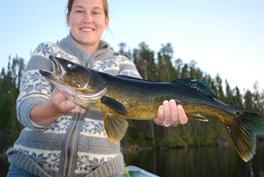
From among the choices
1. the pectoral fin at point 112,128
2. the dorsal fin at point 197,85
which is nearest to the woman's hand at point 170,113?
the dorsal fin at point 197,85

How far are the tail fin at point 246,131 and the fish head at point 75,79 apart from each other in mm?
1431

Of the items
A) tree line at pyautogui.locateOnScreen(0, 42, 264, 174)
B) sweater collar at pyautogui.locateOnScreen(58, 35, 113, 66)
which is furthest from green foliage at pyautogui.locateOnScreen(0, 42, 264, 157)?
sweater collar at pyautogui.locateOnScreen(58, 35, 113, 66)

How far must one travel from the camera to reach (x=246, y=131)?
3.58m

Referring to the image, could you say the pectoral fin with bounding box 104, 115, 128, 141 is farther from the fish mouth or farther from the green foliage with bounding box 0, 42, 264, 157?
the green foliage with bounding box 0, 42, 264, 157

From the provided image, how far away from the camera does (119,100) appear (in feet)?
10.5

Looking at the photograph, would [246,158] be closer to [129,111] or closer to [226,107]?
[226,107]

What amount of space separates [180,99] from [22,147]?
1.57 metres

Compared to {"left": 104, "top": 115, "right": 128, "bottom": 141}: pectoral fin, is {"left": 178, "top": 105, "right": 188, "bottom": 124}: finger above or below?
above

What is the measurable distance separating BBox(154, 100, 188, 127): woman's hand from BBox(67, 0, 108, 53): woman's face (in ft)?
3.72

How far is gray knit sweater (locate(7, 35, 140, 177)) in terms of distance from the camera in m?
3.31

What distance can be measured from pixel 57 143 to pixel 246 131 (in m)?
1.83

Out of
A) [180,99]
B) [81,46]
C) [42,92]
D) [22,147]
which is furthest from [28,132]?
[180,99]

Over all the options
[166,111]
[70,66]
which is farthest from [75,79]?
[166,111]

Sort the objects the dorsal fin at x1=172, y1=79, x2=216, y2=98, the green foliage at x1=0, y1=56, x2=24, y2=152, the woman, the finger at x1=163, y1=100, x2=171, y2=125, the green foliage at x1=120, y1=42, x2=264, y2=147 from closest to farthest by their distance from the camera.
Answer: the woman, the finger at x1=163, y1=100, x2=171, y2=125, the dorsal fin at x1=172, y1=79, x2=216, y2=98, the green foliage at x1=0, y1=56, x2=24, y2=152, the green foliage at x1=120, y1=42, x2=264, y2=147
